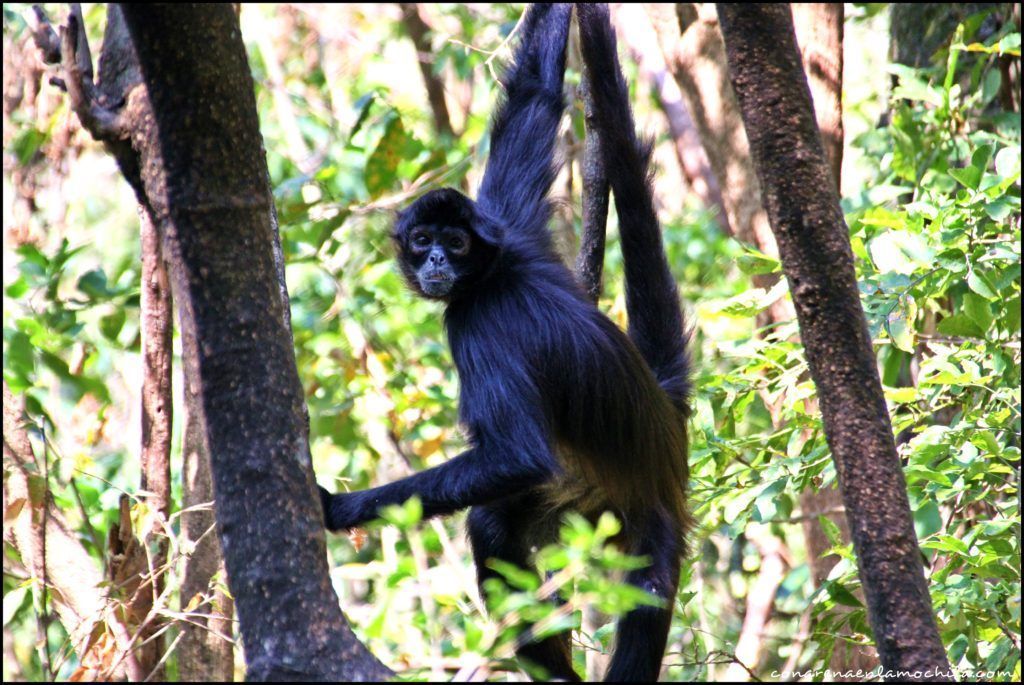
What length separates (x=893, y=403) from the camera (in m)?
5.78

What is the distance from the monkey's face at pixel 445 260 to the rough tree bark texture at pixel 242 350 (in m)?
2.69

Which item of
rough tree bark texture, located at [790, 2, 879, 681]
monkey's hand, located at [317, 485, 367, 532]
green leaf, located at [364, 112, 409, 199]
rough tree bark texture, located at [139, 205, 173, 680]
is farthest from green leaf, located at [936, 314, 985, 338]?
green leaf, located at [364, 112, 409, 199]

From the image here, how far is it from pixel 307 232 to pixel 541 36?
3.72 m

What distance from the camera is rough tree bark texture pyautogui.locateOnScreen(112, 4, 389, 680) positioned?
2.87 meters

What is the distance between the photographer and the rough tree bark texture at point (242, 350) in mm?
2873

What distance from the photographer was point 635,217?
557 centimetres

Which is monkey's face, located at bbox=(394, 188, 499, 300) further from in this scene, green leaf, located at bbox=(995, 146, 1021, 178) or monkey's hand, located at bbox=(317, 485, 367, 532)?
green leaf, located at bbox=(995, 146, 1021, 178)

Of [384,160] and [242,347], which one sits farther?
[384,160]

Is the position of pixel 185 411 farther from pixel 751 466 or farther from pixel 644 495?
pixel 751 466

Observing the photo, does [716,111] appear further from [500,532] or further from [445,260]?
[500,532]

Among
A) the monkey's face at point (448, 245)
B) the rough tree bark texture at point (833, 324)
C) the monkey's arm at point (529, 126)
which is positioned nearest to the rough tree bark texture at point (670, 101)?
the monkey's arm at point (529, 126)

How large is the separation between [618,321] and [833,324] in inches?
215

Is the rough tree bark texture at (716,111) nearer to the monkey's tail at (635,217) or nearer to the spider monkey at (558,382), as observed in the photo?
the monkey's tail at (635,217)

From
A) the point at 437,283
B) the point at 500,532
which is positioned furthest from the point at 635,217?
the point at 500,532
